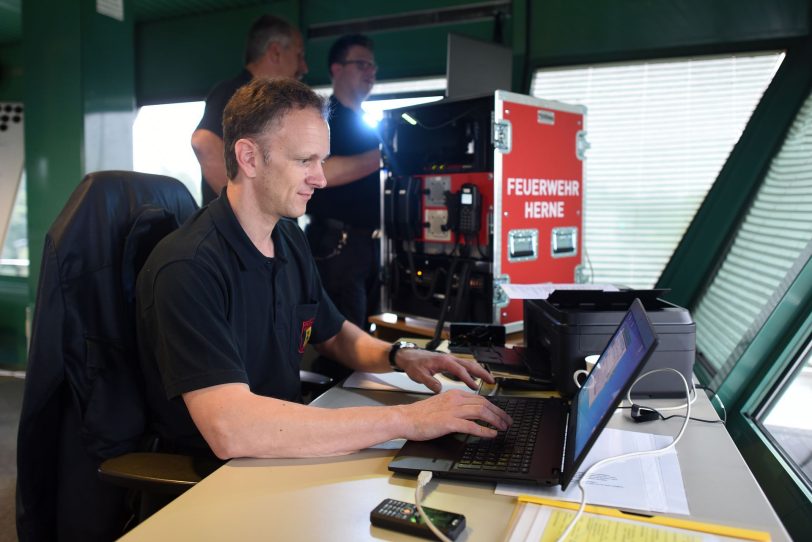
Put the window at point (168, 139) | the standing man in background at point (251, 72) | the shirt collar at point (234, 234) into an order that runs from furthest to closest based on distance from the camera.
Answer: the window at point (168, 139)
the standing man in background at point (251, 72)
the shirt collar at point (234, 234)

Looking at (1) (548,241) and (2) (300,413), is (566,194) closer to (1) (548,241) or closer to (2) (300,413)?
(1) (548,241)

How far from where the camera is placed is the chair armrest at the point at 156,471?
1124mm

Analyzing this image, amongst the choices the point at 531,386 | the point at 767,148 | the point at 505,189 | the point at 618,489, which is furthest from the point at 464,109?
the point at 618,489

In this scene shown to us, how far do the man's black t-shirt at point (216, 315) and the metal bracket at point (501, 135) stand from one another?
0.99 m

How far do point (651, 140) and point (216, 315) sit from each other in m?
2.94

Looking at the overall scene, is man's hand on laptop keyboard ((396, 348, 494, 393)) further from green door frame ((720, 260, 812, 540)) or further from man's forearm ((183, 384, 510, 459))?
green door frame ((720, 260, 812, 540))

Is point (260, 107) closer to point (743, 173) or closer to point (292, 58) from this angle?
point (292, 58)

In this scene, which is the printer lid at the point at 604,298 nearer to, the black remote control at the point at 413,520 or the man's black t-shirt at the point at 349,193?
the black remote control at the point at 413,520

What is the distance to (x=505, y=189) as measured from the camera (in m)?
2.38

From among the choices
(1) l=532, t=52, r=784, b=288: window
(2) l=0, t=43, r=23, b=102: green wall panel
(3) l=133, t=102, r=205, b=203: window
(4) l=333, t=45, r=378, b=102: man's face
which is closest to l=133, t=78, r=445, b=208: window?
(3) l=133, t=102, r=205, b=203: window

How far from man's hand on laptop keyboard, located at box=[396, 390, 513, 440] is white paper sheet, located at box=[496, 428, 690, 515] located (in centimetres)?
15

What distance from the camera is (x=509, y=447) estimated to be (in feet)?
3.83

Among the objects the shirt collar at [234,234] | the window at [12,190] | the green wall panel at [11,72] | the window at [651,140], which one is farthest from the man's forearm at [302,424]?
the green wall panel at [11,72]

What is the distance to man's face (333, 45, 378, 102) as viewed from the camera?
304 centimetres
